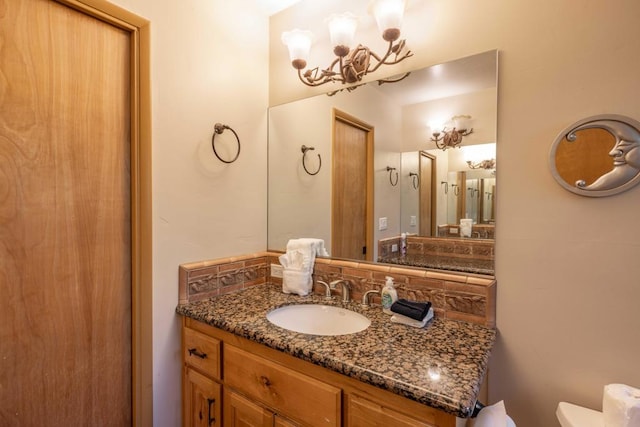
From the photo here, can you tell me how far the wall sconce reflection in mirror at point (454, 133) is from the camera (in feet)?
4.18

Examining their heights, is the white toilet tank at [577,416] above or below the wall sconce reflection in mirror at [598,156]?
below

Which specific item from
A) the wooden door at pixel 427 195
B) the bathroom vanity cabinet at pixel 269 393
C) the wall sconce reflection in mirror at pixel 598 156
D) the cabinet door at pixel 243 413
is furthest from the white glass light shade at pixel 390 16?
the cabinet door at pixel 243 413

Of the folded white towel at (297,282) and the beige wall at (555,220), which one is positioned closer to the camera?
the beige wall at (555,220)

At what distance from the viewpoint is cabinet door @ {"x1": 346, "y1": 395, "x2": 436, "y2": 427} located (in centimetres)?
82

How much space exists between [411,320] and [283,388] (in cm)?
53

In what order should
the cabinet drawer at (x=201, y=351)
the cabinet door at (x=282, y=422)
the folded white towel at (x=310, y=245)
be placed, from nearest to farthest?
the cabinet door at (x=282, y=422)
the cabinet drawer at (x=201, y=351)
the folded white towel at (x=310, y=245)

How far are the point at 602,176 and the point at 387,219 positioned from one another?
797mm

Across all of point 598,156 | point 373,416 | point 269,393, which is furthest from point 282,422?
point 598,156

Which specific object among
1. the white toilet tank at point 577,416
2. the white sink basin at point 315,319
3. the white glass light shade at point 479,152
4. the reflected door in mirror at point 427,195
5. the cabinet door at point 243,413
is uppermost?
the white glass light shade at point 479,152

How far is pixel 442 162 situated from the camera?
4.46ft

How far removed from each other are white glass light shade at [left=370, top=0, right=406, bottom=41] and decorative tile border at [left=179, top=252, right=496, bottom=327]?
3.30ft

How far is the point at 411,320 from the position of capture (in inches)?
46.0

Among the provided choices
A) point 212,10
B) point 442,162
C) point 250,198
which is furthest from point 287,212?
point 212,10

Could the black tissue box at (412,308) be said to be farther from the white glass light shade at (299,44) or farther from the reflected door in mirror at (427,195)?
the white glass light shade at (299,44)
